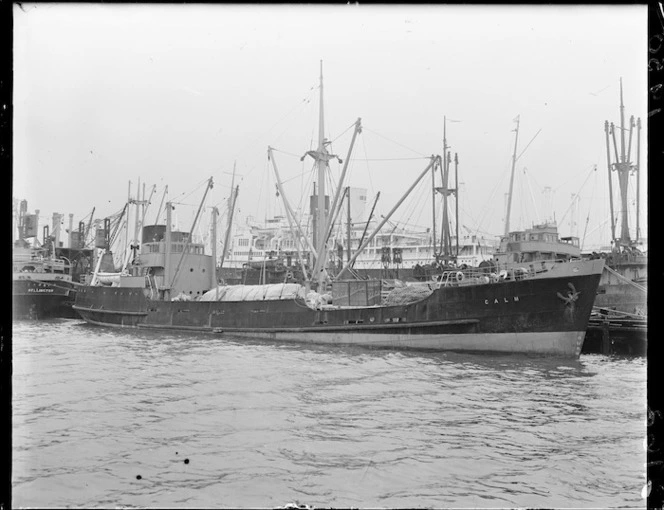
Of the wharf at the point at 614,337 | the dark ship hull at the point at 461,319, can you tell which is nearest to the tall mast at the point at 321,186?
the dark ship hull at the point at 461,319

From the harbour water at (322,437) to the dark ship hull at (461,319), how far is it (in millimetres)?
4567

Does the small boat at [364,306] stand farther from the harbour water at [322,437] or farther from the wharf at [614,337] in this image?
the harbour water at [322,437]

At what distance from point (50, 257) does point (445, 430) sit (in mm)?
51200

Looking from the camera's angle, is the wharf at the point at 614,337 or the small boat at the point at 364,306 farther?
the wharf at the point at 614,337

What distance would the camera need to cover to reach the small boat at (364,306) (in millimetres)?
21969

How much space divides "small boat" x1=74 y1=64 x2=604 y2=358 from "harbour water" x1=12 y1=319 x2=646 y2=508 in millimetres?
4794

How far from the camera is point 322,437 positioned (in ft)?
30.2

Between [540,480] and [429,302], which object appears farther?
[429,302]

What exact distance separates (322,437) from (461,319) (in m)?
15.5

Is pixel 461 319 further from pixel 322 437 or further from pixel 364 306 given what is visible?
pixel 322 437

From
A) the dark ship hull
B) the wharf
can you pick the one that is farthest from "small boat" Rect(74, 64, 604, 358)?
the wharf

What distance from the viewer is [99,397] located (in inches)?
469

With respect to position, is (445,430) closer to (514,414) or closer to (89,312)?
(514,414)
